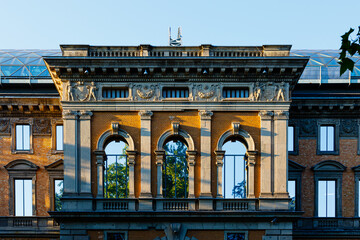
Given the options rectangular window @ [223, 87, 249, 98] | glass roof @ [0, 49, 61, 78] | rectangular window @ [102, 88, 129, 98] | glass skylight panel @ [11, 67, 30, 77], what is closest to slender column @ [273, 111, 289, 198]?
rectangular window @ [223, 87, 249, 98]

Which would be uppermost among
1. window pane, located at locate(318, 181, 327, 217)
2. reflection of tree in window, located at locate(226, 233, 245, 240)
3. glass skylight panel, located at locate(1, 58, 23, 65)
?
glass skylight panel, located at locate(1, 58, 23, 65)

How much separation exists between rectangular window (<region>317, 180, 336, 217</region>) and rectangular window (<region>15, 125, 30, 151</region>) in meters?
18.5

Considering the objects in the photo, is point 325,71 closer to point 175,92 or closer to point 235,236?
point 175,92

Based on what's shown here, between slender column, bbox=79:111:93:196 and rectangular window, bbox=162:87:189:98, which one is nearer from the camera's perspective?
slender column, bbox=79:111:93:196

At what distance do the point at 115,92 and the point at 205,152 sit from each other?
5.86m

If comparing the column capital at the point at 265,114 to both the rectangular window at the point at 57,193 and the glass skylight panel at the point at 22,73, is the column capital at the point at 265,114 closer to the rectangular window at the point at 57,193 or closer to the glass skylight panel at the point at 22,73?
the rectangular window at the point at 57,193

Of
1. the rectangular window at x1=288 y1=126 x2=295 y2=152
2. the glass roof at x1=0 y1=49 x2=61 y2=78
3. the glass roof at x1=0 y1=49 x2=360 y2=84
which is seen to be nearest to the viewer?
the rectangular window at x1=288 y1=126 x2=295 y2=152

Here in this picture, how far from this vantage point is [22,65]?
139ft

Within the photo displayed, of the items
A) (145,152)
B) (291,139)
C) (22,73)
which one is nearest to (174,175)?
(291,139)

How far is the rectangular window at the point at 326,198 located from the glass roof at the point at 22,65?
818 inches

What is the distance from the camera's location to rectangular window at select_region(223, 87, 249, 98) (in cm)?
3031

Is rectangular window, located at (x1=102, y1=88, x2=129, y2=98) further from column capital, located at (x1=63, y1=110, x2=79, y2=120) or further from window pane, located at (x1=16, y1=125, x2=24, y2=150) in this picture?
window pane, located at (x1=16, y1=125, x2=24, y2=150)

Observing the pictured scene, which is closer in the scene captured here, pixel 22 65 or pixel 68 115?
pixel 68 115

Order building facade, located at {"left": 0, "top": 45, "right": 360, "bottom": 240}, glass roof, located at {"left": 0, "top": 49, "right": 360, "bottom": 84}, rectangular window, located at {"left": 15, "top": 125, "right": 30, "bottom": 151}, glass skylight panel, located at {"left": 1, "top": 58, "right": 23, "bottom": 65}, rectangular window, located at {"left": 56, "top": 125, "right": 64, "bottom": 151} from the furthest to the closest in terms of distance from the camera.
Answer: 1. glass skylight panel, located at {"left": 1, "top": 58, "right": 23, "bottom": 65}
2. glass roof, located at {"left": 0, "top": 49, "right": 360, "bottom": 84}
3. rectangular window, located at {"left": 15, "top": 125, "right": 30, "bottom": 151}
4. rectangular window, located at {"left": 56, "top": 125, "right": 64, "bottom": 151}
5. building facade, located at {"left": 0, "top": 45, "right": 360, "bottom": 240}
